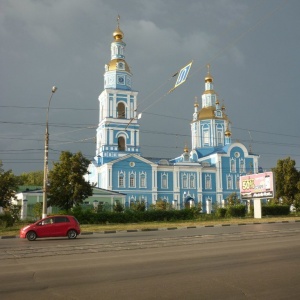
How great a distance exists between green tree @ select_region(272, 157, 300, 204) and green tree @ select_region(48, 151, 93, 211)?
88.8 ft

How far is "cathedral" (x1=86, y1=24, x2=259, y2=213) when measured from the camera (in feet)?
197

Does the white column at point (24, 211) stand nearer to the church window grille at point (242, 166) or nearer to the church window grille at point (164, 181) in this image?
the church window grille at point (164, 181)

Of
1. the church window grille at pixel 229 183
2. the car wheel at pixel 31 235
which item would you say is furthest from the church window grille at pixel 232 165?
the car wheel at pixel 31 235

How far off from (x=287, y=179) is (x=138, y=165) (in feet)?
72.7

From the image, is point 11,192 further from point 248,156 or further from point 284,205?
point 248,156

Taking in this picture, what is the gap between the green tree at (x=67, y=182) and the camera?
1415 inches

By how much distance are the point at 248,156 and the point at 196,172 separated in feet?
37.1

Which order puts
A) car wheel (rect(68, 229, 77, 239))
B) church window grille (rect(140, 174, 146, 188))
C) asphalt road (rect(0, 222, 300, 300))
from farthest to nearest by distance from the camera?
church window grille (rect(140, 174, 146, 188)) → car wheel (rect(68, 229, 77, 239)) → asphalt road (rect(0, 222, 300, 300))

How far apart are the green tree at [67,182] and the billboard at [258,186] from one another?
18358mm

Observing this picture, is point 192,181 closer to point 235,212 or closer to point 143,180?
point 143,180

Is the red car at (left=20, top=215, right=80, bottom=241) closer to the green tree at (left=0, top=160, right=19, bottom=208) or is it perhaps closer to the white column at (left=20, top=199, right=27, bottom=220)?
the green tree at (left=0, top=160, right=19, bottom=208)

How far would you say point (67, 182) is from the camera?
36.3 m

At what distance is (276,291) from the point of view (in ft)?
23.9

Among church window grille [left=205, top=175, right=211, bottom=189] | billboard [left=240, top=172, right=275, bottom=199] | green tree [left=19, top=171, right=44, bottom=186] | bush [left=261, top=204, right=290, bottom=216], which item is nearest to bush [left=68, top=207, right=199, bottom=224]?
billboard [left=240, top=172, right=275, bottom=199]
